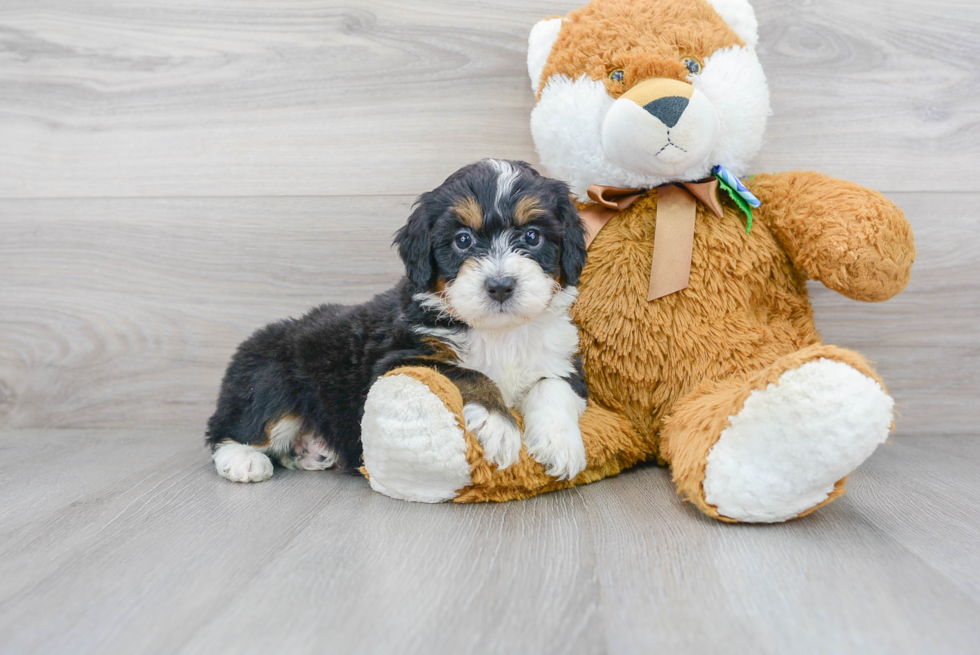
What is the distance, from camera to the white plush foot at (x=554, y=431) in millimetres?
1558

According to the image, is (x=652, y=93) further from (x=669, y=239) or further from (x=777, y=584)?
(x=777, y=584)

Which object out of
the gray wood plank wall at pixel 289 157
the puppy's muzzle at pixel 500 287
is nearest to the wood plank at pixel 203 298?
the gray wood plank wall at pixel 289 157

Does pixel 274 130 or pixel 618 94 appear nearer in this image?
pixel 618 94

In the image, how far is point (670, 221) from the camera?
1.78 metres

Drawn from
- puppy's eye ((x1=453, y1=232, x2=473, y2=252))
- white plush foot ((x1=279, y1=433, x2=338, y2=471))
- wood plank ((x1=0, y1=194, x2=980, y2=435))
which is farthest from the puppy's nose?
wood plank ((x1=0, y1=194, x2=980, y2=435))

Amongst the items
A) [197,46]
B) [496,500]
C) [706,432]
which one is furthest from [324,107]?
[706,432]

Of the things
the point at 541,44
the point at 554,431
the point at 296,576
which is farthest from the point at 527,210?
the point at 296,576

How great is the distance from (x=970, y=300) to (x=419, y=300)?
1.82m

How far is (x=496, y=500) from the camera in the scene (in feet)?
5.20

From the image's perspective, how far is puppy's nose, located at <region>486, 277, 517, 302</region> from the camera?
1467 millimetres

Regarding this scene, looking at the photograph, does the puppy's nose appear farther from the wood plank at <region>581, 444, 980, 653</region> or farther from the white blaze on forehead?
the wood plank at <region>581, 444, 980, 653</region>

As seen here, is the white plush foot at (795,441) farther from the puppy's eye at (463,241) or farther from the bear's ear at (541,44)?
the bear's ear at (541,44)

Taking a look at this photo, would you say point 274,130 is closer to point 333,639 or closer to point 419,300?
point 419,300

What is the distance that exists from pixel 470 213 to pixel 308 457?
0.91m
